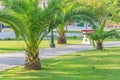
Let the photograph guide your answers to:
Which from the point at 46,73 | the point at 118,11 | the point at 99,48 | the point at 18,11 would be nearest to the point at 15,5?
the point at 18,11

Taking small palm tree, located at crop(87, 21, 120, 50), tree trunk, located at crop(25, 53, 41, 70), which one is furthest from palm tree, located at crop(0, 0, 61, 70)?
small palm tree, located at crop(87, 21, 120, 50)

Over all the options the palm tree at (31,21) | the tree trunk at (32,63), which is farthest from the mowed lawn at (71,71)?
the palm tree at (31,21)

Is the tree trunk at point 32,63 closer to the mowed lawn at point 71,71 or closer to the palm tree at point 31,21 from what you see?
the palm tree at point 31,21

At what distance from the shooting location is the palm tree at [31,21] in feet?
41.9

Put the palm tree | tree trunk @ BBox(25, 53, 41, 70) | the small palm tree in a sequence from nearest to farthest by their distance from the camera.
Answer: the palm tree, tree trunk @ BBox(25, 53, 41, 70), the small palm tree

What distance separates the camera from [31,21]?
1306cm

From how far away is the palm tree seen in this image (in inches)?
503

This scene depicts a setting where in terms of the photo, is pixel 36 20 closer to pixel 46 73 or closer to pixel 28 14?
pixel 28 14

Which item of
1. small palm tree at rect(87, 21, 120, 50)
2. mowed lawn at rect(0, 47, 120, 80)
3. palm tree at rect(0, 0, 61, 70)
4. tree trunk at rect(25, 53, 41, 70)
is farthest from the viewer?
small palm tree at rect(87, 21, 120, 50)

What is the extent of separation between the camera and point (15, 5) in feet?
42.1

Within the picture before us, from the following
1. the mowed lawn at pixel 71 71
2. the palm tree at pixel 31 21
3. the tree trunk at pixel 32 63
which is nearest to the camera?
the mowed lawn at pixel 71 71

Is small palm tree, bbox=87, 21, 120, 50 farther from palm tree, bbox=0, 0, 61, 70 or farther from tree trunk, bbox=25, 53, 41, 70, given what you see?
tree trunk, bbox=25, 53, 41, 70

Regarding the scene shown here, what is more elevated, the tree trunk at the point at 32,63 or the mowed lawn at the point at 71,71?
the tree trunk at the point at 32,63

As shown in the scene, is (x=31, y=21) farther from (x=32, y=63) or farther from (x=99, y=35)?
(x=99, y=35)
